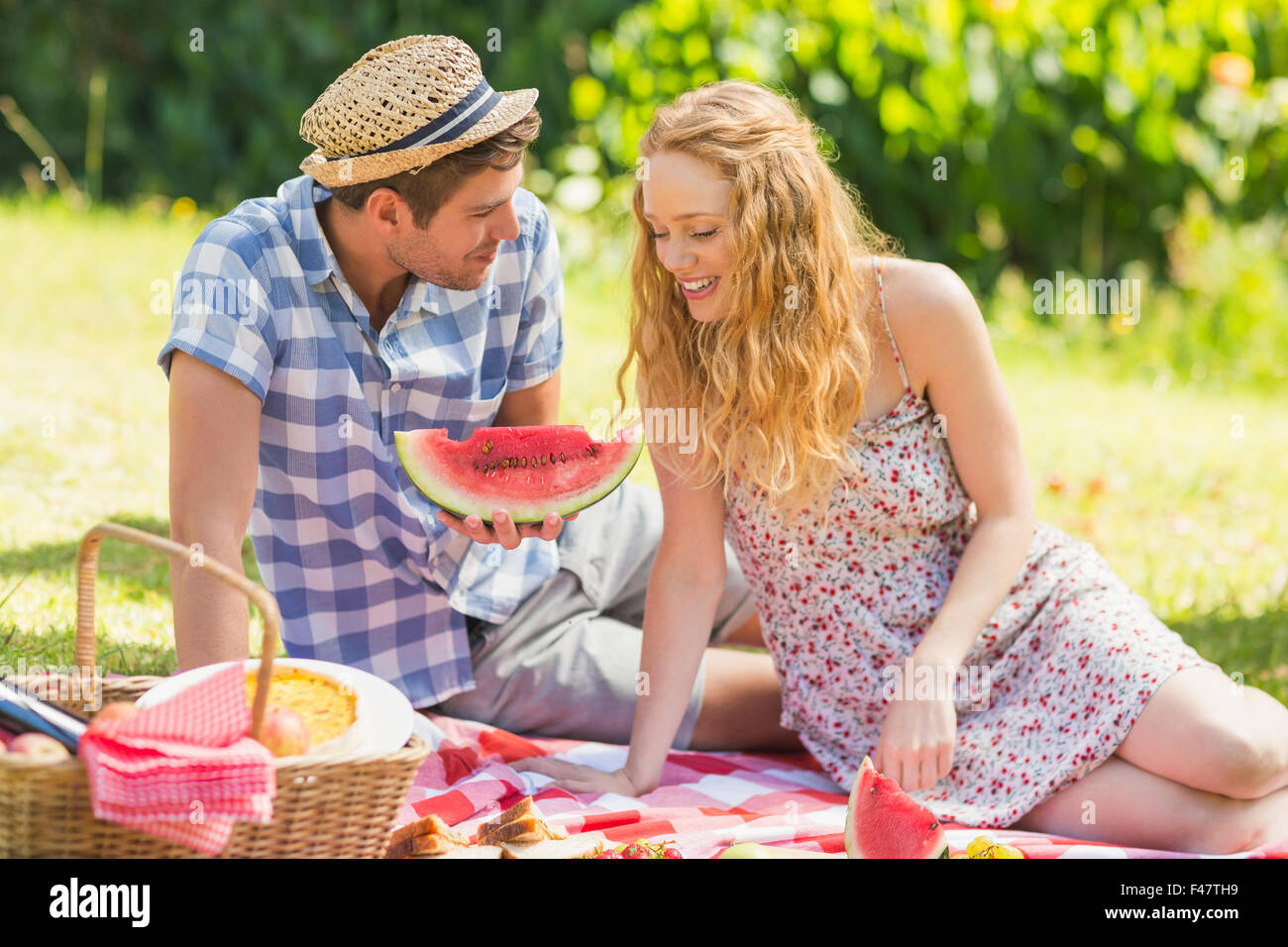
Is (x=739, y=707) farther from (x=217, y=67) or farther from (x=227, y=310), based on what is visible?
(x=217, y=67)

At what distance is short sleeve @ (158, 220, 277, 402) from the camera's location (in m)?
2.87

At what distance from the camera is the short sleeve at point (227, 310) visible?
2867 millimetres

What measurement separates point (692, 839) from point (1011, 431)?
4.06 feet

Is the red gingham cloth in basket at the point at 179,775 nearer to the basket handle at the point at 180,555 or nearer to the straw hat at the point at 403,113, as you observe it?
the basket handle at the point at 180,555

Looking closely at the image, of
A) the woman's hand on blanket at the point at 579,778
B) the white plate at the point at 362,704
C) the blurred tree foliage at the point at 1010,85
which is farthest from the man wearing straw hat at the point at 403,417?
the blurred tree foliage at the point at 1010,85

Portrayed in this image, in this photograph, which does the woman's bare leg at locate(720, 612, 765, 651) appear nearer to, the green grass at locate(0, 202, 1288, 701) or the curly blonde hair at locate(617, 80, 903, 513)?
the curly blonde hair at locate(617, 80, 903, 513)

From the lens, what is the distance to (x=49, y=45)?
30.1ft

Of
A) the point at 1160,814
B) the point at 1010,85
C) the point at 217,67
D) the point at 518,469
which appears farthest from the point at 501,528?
the point at 217,67

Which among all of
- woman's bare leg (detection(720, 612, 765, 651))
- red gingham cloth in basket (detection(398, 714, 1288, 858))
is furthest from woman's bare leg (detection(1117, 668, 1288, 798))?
woman's bare leg (detection(720, 612, 765, 651))

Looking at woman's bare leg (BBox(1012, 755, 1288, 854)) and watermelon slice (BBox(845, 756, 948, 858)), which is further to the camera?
woman's bare leg (BBox(1012, 755, 1288, 854))

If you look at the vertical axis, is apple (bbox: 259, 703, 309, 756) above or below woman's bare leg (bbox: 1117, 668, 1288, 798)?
above

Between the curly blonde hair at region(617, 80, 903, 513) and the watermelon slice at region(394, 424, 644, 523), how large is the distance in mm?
184

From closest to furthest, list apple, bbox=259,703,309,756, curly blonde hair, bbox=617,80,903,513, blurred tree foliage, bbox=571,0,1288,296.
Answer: apple, bbox=259,703,309,756 < curly blonde hair, bbox=617,80,903,513 < blurred tree foliage, bbox=571,0,1288,296

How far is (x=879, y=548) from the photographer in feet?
10.8
